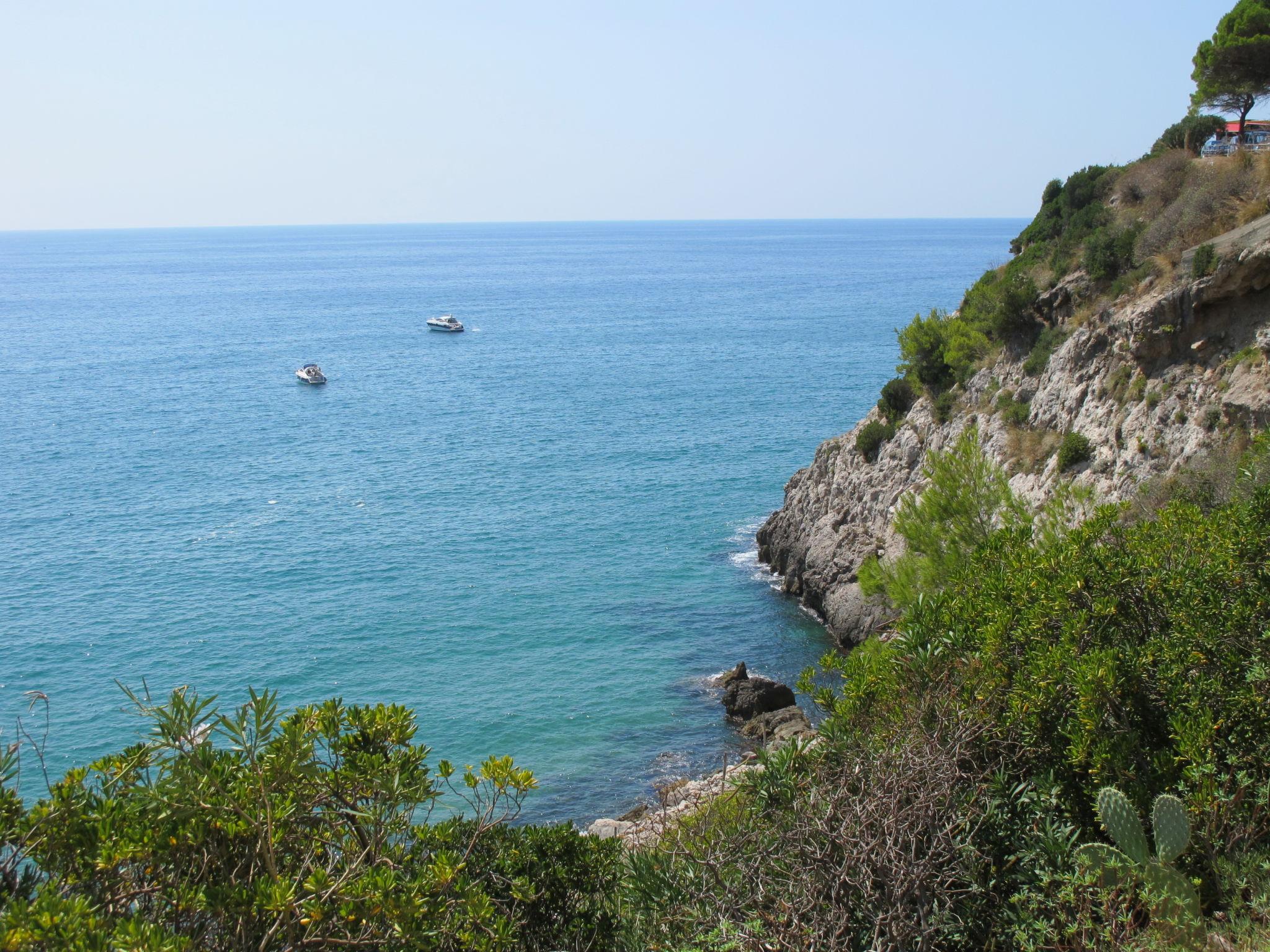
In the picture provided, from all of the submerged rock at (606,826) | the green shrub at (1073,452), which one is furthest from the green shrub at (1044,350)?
the submerged rock at (606,826)

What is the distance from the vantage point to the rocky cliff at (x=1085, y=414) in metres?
29.6

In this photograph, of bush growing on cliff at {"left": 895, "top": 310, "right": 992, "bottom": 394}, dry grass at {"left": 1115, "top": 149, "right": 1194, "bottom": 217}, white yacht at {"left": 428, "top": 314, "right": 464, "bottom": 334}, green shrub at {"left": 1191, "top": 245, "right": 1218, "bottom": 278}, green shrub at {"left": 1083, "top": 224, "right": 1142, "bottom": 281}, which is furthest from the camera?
white yacht at {"left": 428, "top": 314, "right": 464, "bottom": 334}

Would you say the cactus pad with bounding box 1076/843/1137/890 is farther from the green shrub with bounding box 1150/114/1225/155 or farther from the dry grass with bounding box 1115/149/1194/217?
the green shrub with bounding box 1150/114/1225/155

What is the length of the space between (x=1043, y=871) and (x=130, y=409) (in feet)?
277

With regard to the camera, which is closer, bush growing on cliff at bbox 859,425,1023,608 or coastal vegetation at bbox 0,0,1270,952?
coastal vegetation at bbox 0,0,1270,952

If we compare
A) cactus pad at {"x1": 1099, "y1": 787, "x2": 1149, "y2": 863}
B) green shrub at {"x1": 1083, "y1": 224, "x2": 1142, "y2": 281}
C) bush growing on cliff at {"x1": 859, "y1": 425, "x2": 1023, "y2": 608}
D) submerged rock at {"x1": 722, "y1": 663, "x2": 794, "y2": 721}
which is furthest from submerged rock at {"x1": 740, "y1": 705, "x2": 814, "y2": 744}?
cactus pad at {"x1": 1099, "y1": 787, "x2": 1149, "y2": 863}

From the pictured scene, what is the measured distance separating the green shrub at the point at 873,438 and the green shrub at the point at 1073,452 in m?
13.7

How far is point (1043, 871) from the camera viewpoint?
9.72 metres

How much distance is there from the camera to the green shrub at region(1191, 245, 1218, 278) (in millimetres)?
30531

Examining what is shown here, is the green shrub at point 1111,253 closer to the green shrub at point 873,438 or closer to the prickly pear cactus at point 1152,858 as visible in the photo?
the green shrub at point 873,438

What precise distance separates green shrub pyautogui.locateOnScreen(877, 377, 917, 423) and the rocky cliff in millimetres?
1274

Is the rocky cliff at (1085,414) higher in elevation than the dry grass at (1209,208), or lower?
lower

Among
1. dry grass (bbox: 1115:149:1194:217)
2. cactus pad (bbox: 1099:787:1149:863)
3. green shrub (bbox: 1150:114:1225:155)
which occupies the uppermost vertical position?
green shrub (bbox: 1150:114:1225:155)

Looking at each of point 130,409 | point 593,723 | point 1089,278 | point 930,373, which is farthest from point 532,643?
point 130,409
